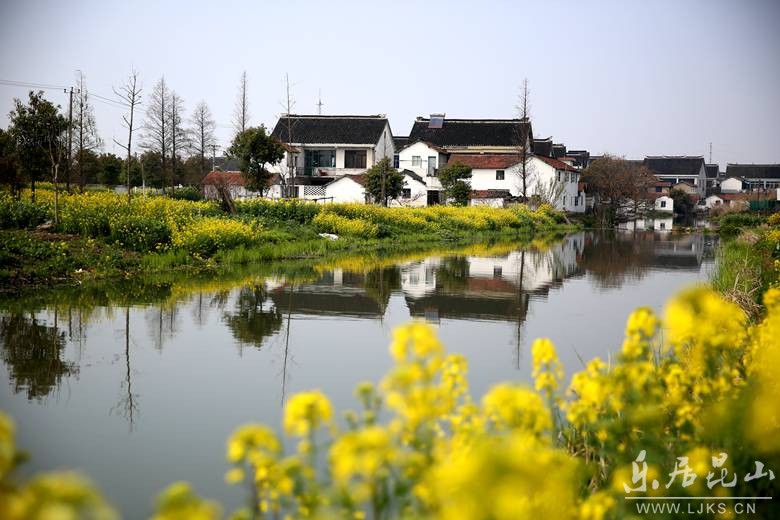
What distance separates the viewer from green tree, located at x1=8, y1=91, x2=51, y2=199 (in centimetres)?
2356

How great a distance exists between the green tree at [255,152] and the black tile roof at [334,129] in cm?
1830

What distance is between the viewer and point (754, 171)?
3866 inches

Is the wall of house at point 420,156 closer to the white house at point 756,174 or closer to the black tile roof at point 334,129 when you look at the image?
the black tile roof at point 334,129

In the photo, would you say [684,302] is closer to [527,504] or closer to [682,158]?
[527,504]

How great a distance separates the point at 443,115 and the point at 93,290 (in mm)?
49548

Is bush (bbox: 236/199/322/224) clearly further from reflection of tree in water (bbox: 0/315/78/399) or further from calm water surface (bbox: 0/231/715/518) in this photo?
reflection of tree in water (bbox: 0/315/78/399)

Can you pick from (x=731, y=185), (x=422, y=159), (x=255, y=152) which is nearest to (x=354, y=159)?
(x=422, y=159)

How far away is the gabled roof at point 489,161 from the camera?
1914 inches

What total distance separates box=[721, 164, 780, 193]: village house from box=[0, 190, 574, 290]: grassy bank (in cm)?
7934

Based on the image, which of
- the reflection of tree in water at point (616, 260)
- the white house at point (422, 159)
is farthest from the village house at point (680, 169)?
the reflection of tree in water at point (616, 260)

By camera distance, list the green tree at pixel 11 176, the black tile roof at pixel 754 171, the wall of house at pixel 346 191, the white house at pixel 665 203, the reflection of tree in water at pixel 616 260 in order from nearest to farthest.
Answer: the reflection of tree in water at pixel 616 260, the green tree at pixel 11 176, the wall of house at pixel 346 191, the white house at pixel 665 203, the black tile roof at pixel 754 171

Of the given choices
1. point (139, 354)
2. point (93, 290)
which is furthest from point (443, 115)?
point (139, 354)

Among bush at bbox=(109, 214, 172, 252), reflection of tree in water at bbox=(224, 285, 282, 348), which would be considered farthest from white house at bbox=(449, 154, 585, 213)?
reflection of tree in water at bbox=(224, 285, 282, 348)

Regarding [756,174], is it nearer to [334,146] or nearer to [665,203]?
[665,203]
